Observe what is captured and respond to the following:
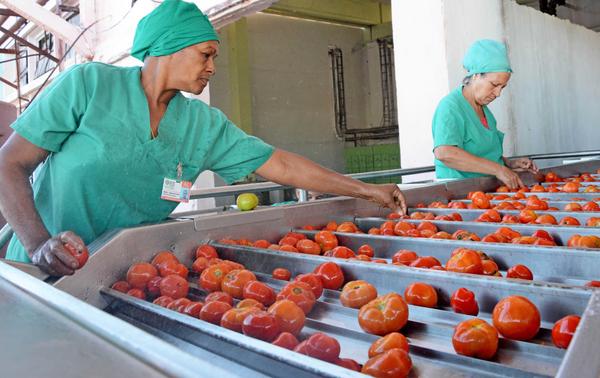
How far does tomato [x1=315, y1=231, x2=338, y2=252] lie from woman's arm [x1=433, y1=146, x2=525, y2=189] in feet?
5.47

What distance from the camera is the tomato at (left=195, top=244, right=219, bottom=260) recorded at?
1772 mm

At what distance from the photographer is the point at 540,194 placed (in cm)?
292

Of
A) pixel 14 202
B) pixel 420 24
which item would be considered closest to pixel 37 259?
pixel 14 202

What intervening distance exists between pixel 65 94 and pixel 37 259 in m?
0.68

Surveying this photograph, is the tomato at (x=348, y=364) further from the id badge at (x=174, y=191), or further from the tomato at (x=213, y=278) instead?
the id badge at (x=174, y=191)

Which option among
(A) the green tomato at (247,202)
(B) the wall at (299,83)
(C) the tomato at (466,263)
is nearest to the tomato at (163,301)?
(C) the tomato at (466,263)

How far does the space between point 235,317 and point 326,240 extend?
2.66 feet

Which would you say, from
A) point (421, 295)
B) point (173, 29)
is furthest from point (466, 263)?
point (173, 29)

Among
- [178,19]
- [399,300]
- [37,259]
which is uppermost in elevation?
[178,19]

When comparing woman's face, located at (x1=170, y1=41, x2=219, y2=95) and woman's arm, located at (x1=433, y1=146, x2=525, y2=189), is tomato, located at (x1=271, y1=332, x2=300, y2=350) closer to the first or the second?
woman's face, located at (x1=170, y1=41, x2=219, y2=95)

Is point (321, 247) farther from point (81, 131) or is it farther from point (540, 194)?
point (540, 194)

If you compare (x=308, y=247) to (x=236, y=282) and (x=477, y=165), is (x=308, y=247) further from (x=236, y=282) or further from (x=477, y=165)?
(x=477, y=165)

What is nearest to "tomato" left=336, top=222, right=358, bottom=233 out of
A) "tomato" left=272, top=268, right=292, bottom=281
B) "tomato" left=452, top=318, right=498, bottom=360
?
"tomato" left=272, top=268, right=292, bottom=281

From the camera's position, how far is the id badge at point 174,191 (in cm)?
206
